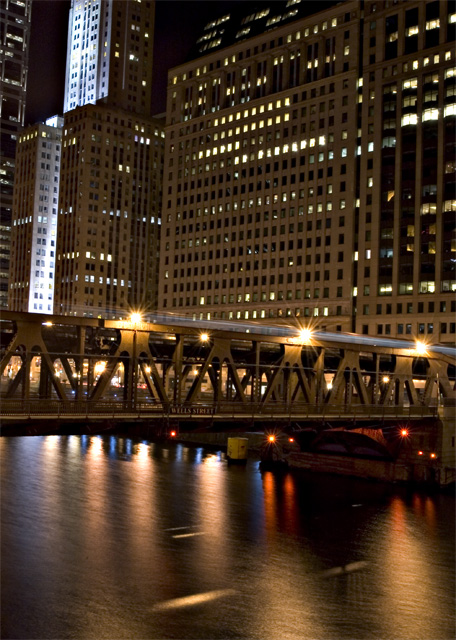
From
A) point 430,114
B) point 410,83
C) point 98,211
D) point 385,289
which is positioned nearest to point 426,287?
point 385,289

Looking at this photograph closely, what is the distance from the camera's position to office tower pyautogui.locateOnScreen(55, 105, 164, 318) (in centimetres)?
19125

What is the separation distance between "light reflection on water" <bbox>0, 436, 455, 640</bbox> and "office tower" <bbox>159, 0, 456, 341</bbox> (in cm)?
6848

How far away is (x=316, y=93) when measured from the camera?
14338cm

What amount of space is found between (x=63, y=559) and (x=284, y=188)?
369 ft

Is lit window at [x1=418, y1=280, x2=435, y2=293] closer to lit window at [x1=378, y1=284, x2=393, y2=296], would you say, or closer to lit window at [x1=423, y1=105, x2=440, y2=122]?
lit window at [x1=378, y1=284, x2=393, y2=296]

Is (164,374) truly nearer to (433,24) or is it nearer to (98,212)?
(433,24)

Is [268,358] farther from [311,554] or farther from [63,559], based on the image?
[63,559]

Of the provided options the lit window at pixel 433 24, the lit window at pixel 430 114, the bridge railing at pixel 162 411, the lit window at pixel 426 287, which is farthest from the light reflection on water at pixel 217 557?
the lit window at pixel 433 24

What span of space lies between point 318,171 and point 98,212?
69.1 metres

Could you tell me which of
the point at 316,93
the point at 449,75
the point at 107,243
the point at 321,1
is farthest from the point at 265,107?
the point at 107,243

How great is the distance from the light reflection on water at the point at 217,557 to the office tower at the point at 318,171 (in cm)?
6848

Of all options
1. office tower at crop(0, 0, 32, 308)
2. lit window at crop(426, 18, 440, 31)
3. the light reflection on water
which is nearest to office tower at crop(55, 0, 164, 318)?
office tower at crop(0, 0, 32, 308)

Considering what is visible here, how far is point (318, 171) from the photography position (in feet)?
461

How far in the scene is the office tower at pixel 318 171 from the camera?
12700 cm
